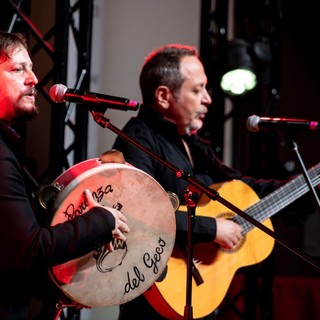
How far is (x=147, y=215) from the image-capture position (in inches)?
106

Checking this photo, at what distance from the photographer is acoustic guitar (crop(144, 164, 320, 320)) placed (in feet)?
10.8

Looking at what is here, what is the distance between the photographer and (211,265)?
3.59m

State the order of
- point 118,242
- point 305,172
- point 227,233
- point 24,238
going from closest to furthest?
point 24,238, point 118,242, point 305,172, point 227,233

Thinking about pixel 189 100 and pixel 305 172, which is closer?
pixel 305 172

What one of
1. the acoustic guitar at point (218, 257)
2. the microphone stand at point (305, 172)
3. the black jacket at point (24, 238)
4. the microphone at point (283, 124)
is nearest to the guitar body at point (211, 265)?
the acoustic guitar at point (218, 257)

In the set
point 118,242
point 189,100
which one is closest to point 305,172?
point 118,242

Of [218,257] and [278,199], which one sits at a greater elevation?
[278,199]

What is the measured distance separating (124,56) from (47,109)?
1212 mm

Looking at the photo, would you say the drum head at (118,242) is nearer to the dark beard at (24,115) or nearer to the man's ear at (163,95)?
the dark beard at (24,115)

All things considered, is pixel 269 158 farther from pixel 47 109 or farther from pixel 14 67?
pixel 14 67

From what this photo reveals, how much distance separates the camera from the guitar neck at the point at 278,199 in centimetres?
374

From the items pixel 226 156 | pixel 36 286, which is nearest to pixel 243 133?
pixel 226 156

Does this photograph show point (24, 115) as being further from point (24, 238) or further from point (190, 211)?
point (190, 211)

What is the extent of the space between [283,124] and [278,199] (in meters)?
0.95
